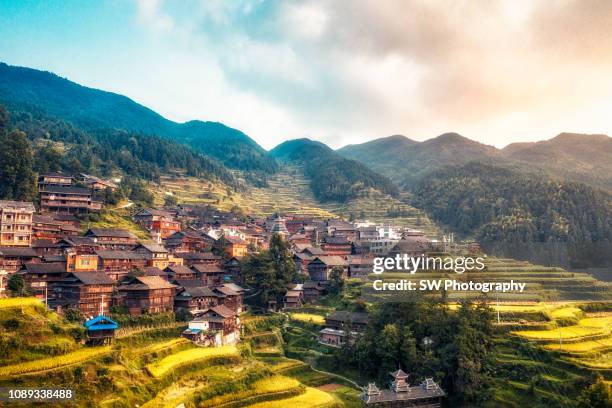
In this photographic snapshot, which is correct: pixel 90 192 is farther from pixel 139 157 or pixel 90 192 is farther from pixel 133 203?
pixel 139 157

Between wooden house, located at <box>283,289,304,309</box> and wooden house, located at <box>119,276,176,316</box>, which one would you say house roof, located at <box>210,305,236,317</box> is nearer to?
wooden house, located at <box>119,276,176,316</box>

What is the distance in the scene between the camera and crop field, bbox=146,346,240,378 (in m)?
31.2

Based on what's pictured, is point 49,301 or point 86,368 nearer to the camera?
point 86,368

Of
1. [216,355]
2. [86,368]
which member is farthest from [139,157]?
[86,368]

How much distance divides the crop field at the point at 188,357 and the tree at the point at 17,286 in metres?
11.9

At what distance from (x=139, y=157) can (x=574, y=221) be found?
80.0 meters

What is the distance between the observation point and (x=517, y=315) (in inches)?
1588

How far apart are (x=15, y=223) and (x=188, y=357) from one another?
896 inches

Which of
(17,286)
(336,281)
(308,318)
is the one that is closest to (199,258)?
(308,318)

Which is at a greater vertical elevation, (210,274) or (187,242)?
(187,242)

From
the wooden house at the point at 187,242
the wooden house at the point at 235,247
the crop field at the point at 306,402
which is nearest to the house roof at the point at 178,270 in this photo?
the wooden house at the point at 187,242

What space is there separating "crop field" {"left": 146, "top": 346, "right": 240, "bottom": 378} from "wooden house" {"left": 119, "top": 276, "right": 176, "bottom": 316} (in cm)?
667

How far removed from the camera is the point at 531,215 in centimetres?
8281

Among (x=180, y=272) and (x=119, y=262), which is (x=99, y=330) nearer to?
(x=119, y=262)
